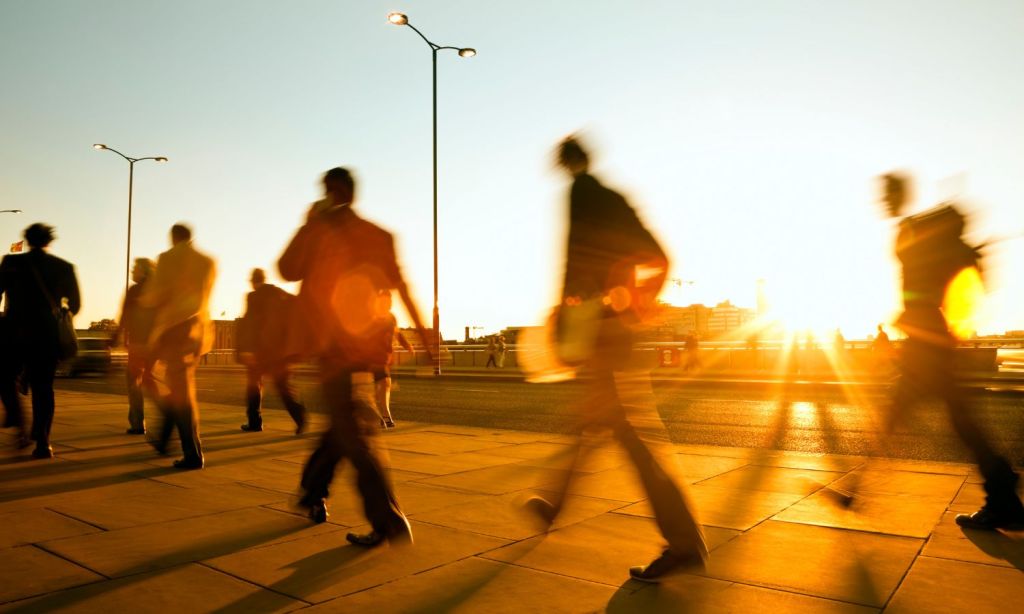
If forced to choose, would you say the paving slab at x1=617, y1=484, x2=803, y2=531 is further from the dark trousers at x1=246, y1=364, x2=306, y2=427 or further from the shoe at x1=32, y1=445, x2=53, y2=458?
the shoe at x1=32, y1=445, x2=53, y2=458

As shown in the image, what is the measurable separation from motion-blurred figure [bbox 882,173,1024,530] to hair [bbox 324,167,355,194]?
2.89m

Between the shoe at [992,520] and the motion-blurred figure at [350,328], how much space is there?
3033 mm

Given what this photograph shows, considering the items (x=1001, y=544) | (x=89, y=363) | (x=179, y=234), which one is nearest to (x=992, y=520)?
(x=1001, y=544)

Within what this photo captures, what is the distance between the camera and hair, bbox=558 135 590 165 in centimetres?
345

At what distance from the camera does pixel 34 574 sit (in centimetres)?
316

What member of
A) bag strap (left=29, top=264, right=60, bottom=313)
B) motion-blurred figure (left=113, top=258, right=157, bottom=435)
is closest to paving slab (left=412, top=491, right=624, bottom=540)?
motion-blurred figure (left=113, top=258, right=157, bottom=435)

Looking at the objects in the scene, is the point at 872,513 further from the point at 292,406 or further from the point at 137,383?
the point at 137,383

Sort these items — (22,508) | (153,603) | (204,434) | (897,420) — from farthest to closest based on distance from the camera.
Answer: (204,434), (22,508), (897,420), (153,603)

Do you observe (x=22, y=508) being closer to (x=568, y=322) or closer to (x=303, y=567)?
(x=303, y=567)

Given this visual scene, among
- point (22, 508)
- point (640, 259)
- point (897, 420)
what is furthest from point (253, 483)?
point (897, 420)

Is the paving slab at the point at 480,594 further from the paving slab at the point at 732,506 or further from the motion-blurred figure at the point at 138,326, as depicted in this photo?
the motion-blurred figure at the point at 138,326

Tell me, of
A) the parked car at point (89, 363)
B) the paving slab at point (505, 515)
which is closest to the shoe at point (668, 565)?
the paving slab at point (505, 515)

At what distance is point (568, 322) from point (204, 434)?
6288mm

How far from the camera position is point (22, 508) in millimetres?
4449
